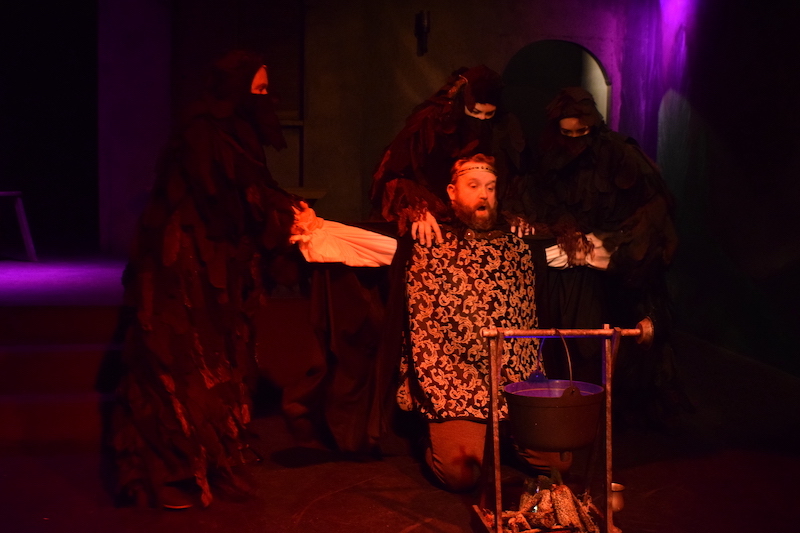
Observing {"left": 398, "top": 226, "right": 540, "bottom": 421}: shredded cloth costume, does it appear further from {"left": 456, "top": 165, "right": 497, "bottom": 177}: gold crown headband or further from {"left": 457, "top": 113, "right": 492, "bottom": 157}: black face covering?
{"left": 457, "top": 113, "right": 492, "bottom": 157}: black face covering

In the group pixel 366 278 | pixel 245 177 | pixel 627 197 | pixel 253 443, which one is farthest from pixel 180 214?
pixel 627 197

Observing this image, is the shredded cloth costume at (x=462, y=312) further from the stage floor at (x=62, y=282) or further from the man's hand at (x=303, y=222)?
the stage floor at (x=62, y=282)

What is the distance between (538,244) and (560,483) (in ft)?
3.87

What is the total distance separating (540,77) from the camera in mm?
9273

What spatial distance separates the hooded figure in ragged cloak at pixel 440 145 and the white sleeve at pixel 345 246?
0.12m

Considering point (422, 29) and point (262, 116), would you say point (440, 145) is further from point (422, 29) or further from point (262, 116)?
point (422, 29)

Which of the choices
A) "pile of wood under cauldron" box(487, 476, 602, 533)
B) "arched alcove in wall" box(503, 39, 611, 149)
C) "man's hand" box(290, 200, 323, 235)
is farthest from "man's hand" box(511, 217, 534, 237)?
"arched alcove in wall" box(503, 39, 611, 149)

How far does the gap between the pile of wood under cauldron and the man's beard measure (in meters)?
1.18

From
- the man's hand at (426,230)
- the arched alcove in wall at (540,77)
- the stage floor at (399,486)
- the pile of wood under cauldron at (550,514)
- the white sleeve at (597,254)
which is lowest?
the stage floor at (399,486)

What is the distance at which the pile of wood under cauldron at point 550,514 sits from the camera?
3.10m

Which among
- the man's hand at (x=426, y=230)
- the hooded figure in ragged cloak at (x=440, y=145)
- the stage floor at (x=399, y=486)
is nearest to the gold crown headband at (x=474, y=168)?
the hooded figure in ragged cloak at (x=440, y=145)

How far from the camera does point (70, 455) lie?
416 centimetres

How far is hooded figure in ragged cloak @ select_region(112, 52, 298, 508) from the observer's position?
11.5 feet

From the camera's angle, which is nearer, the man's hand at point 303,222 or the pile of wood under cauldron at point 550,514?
the pile of wood under cauldron at point 550,514
